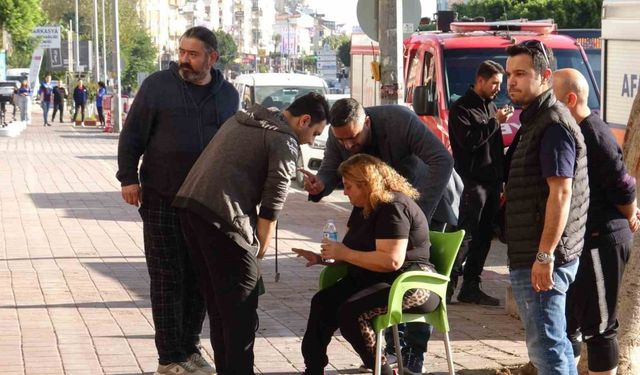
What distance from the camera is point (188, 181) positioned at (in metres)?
6.62

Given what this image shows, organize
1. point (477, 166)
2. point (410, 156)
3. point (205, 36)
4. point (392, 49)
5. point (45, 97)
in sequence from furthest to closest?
point (45, 97), point (392, 49), point (477, 166), point (410, 156), point (205, 36)

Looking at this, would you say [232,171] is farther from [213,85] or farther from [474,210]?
[474,210]

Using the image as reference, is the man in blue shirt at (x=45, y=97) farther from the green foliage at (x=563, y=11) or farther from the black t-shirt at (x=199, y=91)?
the black t-shirt at (x=199, y=91)

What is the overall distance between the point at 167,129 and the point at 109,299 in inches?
126

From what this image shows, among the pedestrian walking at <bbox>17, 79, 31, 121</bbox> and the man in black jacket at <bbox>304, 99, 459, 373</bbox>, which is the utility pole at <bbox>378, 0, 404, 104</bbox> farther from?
the pedestrian walking at <bbox>17, 79, 31, 121</bbox>

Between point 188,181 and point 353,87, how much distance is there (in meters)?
17.2

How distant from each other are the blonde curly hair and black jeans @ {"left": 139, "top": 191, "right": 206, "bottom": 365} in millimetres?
1184

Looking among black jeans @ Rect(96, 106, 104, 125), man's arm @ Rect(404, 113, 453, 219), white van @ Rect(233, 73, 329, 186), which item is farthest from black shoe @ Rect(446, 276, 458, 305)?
black jeans @ Rect(96, 106, 104, 125)

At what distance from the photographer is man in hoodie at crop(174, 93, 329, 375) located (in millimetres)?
6363

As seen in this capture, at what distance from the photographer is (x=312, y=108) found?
6.40 metres

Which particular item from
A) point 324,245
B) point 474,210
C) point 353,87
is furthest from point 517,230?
point 353,87

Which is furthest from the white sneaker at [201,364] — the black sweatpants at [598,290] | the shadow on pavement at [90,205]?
the shadow on pavement at [90,205]

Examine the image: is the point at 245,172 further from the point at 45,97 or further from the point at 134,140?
the point at 45,97

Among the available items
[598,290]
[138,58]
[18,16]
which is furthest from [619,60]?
[138,58]
